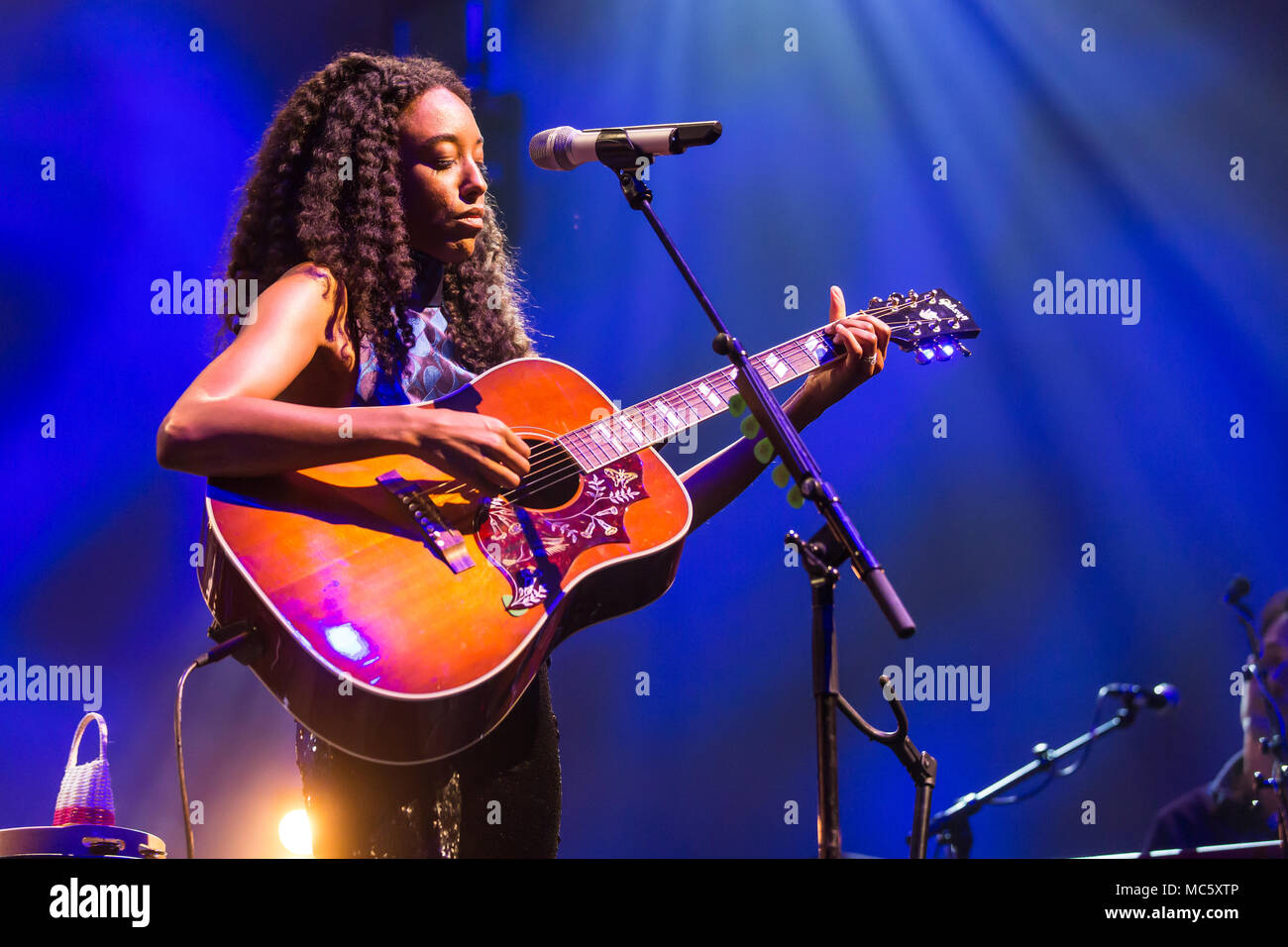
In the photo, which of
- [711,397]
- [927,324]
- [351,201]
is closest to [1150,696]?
[927,324]

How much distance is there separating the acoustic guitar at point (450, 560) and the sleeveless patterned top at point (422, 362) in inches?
4.8

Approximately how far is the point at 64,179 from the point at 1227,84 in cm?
423

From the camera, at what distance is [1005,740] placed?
4.02 m

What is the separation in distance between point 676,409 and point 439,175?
0.80m

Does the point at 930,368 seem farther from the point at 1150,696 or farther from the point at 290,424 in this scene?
the point at 290,424

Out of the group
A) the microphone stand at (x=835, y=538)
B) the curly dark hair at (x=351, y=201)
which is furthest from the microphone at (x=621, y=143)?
the curly dark hair at (x=351, y=201)

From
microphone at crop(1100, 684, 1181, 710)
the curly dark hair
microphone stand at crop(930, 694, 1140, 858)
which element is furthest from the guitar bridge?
microphone at crop(1100, 684, 1181, 710)

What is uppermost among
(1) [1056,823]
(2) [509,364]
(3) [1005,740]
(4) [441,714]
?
(2) [509,364]

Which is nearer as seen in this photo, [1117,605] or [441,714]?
[441,714]
